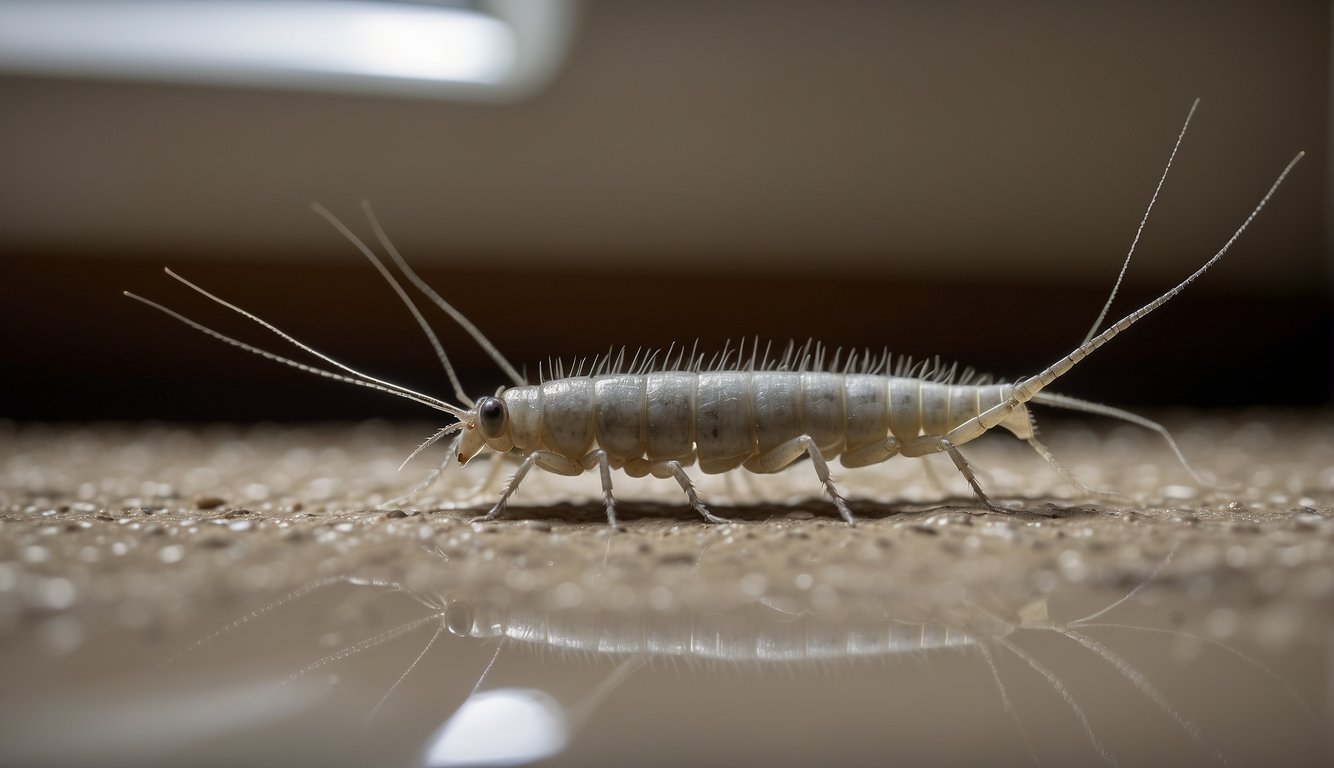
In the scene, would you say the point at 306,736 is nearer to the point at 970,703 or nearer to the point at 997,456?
the point at 970,703

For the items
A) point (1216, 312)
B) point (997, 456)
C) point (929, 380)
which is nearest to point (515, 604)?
point (929, 380)

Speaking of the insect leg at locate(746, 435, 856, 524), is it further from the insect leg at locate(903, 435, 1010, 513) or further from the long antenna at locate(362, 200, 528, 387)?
the long antenna at locate(362, 200, 528, 387)

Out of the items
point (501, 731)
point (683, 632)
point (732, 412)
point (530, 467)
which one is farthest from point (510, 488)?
point (501, 731)

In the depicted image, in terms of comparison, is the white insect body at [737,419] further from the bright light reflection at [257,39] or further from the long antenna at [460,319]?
the bright light reflection at [257,39]

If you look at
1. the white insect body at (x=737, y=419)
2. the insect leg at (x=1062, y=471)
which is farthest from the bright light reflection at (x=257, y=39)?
the insect leg at (x=1062, y=471)

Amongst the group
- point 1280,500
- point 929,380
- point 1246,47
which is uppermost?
point 1246,47

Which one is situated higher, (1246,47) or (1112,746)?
(1246,47)

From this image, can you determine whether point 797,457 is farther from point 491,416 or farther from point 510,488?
point 491,416

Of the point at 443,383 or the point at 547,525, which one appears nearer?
the point at 547,525
